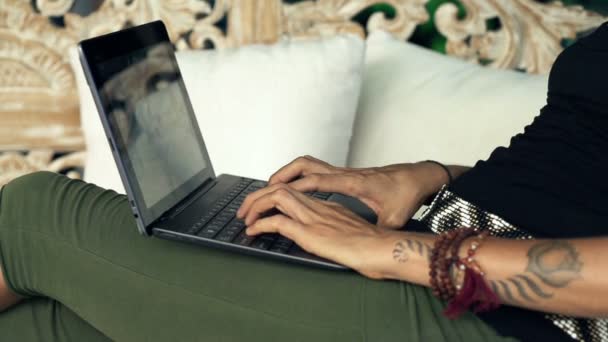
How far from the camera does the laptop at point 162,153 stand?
31.0 inches

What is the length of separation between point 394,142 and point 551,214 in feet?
1.61

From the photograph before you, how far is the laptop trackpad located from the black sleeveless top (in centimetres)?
12

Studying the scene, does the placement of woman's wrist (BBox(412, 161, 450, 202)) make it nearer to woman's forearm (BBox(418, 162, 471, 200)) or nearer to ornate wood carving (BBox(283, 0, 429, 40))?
woman's forearm (BBox(418, 162, 471, 200))

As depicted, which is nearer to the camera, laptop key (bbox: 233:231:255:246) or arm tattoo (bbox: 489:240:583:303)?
arm tattoo (bbox: 489:240:583:303)

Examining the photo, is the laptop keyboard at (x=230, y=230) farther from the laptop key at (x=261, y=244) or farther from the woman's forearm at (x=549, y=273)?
the woman's forearm at (x=549, y=273)

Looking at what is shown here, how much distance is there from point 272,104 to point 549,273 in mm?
717

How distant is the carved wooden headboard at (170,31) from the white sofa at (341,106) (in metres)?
0.18

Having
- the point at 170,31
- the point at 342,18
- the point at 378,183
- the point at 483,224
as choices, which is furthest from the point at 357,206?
the point at 170,31

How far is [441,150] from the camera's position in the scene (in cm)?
118

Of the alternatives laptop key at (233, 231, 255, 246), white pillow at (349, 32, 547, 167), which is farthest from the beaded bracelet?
white pillow at (349, 32, 547, 167)

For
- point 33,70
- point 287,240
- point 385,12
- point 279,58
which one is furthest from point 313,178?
point 33,70

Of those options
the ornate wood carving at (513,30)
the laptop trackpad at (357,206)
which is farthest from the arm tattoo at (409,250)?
the ornate wood carving at (513,30)

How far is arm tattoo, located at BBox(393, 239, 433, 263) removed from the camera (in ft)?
2.24

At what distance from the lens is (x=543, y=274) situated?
629 millimetres
